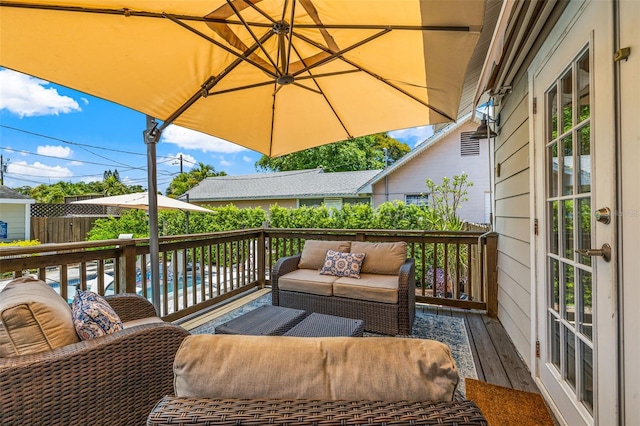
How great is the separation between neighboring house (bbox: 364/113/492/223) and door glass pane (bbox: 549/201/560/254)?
7124mm

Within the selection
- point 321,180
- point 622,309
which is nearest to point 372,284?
point 622,309

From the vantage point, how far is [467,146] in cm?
870

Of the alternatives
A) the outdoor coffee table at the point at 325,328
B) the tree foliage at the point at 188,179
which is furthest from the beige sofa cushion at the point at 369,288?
the tree foliage at the point at 188,179

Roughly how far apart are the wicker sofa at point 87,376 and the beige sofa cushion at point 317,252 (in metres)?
2.27

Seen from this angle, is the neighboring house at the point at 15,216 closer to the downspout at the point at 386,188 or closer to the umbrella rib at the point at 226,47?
the umbrella rib at the point at 226,47

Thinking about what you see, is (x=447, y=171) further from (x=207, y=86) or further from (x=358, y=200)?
(x=207, y=86)

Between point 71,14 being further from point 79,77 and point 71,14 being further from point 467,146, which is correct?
point 467,146

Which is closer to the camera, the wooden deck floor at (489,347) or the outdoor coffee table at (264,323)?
the outdoor coffee table at (264,323)

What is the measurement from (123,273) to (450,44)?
3.36 m

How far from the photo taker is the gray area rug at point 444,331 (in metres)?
2.54

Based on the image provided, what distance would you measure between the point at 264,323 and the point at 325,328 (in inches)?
19.2

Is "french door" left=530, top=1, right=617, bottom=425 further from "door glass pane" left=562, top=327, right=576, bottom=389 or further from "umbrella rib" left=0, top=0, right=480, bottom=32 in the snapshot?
"umbrella rib" left=0, top=0, right=480, bottom=32

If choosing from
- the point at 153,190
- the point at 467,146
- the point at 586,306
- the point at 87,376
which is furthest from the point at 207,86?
the point at 467,146

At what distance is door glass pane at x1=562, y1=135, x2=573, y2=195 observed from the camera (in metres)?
1.70
